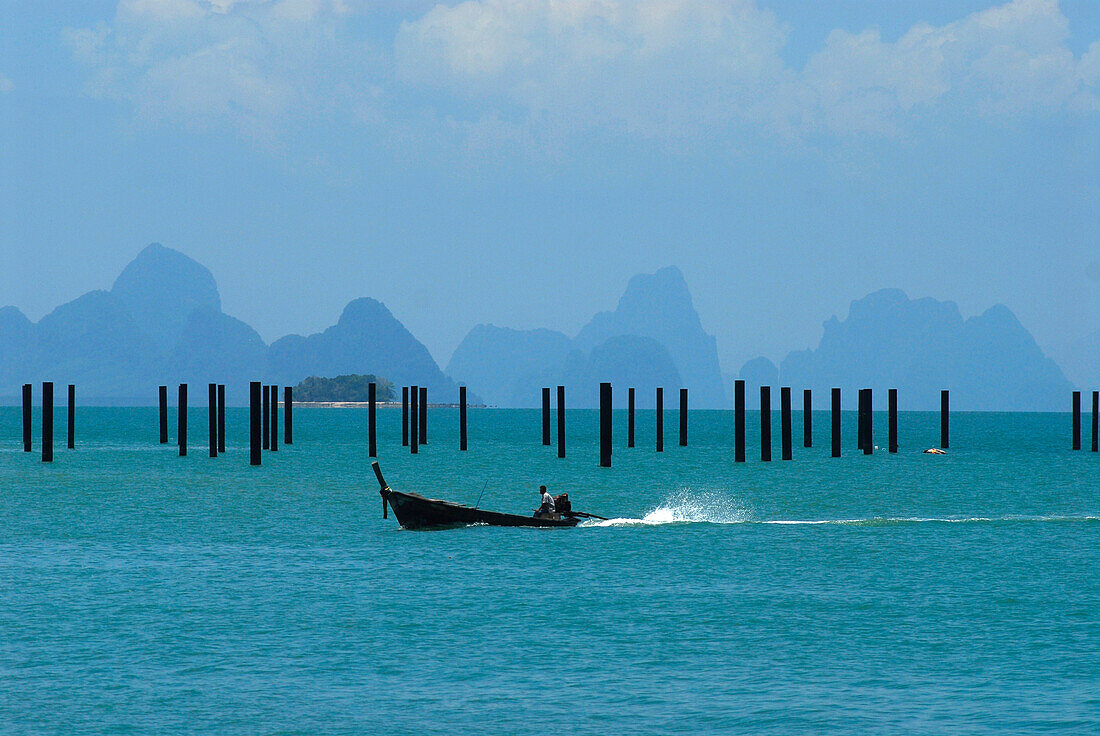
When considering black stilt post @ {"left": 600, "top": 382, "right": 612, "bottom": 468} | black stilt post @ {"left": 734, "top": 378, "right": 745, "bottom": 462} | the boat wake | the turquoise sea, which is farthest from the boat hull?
black stilt post @ {"left": 734, "top": 378, "right": 745, "bottom": 462}

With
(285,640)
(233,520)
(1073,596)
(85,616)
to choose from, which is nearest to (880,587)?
(1073,596)

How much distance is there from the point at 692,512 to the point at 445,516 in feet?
33.9

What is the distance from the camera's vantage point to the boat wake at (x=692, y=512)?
39.2 m

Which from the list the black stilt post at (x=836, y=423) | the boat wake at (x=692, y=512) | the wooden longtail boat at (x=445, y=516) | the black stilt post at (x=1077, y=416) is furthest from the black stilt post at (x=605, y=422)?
the black stilt post at (x=1077, y=416)

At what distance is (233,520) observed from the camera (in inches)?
1591

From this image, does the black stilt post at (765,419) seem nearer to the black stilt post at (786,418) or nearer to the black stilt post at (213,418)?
the black stilt post at (786,418)

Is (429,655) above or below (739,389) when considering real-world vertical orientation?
below

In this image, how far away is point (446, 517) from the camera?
3656cm

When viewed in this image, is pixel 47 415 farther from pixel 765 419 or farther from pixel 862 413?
pixel 862 413

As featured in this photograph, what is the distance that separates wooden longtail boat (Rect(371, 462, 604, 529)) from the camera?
36.5 meters

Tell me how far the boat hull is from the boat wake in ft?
7.60

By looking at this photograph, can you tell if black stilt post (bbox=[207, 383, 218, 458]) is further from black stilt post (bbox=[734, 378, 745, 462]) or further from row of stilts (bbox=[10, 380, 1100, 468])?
black stilt post (bbox=[734, 378, 745, 462])

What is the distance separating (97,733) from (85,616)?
Answer: 7.48m

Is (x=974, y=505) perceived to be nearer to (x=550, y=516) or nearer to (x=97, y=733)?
(x=550, y=516)
